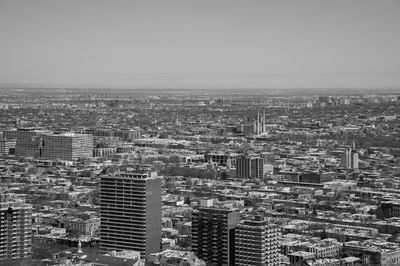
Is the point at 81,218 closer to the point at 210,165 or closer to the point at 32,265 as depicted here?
the point at 32,265

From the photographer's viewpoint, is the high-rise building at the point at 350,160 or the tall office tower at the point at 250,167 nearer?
the tall office tower at the point at 250,167

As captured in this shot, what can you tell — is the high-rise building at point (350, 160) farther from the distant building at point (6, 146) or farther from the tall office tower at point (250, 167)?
the distant building at point (6, 146)

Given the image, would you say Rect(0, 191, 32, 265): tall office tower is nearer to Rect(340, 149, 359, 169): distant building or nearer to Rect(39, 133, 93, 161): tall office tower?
Rect(340, 149, 359, 169): distant building

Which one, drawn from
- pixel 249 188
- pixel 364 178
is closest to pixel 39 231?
pixel 249 188

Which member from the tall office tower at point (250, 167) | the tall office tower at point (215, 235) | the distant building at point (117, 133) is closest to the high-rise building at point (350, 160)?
the tall office tower at point (250, 167)

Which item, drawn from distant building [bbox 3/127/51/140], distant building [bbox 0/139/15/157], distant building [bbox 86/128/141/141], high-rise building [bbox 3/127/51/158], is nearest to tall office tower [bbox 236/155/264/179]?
high-rise building [bbox 3/127/51/158]

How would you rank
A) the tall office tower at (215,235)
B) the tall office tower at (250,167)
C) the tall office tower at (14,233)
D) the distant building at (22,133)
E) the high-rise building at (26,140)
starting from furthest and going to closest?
the distant building at (22,133) → the high-rise building at (26,140) → the tall office tower at (250,167) → the tall office tower at (215,235) → the tall office tower at (14,233)
